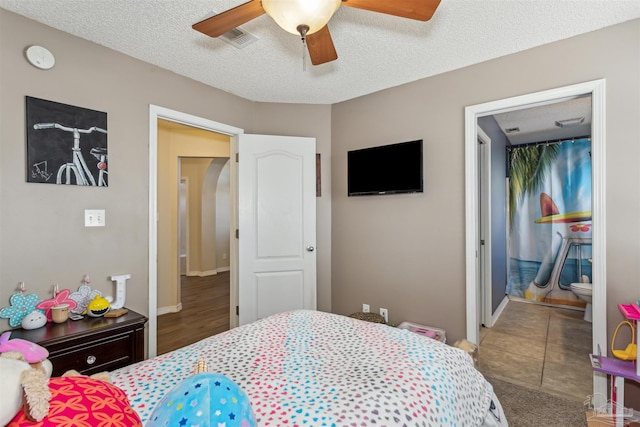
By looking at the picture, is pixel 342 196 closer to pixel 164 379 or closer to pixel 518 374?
pixel 518 374

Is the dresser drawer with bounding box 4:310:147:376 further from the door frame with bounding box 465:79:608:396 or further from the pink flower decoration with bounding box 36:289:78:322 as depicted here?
the door frame with bounding box 465:79:608:396

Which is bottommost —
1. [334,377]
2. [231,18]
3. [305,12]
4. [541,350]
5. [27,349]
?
[541,350]

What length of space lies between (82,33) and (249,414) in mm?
2552

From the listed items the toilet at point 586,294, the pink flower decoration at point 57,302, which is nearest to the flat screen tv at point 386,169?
the pink flower decoration at point 57,302

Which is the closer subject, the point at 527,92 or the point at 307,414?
the point at 307,414

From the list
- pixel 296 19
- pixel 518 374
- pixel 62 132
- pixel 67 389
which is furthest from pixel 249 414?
pixel 518 374

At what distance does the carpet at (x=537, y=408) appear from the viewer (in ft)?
6.54

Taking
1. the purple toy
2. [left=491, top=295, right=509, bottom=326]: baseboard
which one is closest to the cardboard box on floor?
[left=491, top=295, right=509, bottom=326]: baseboard

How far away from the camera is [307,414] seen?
3.09 feet

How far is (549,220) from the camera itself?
4430mm

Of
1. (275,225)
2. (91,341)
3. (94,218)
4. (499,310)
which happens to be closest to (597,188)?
(275,225)

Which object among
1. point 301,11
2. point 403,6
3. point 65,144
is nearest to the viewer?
point 301,11

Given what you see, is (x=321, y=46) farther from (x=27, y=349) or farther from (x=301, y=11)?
(x=27, y=349)

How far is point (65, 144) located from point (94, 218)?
0.51m
